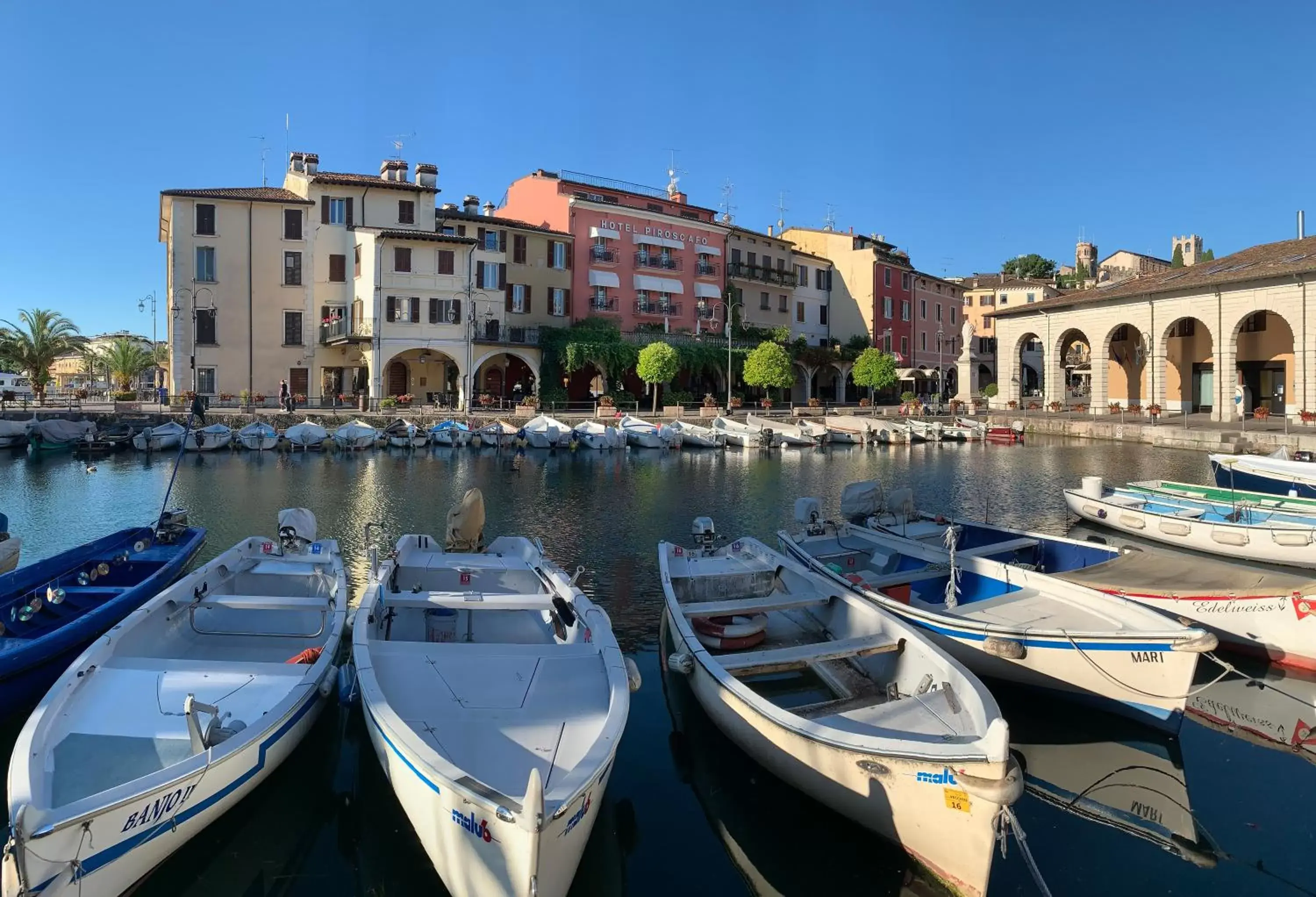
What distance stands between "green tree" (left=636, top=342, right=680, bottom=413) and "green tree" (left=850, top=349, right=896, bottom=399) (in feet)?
57.3

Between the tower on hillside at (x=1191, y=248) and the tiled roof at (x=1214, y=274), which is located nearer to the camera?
the tiled roof at (x=1214, y=274)

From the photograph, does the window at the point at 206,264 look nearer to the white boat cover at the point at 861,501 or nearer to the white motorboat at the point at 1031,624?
the white boat cover at the point at 861,501

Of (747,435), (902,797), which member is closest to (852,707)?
(902,797)

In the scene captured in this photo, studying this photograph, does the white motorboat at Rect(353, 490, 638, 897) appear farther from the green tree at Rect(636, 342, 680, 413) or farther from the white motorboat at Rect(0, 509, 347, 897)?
the green tree at Rect(636, 342, 680, 413)

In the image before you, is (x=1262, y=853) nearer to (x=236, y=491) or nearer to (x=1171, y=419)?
(x=236, y=491)

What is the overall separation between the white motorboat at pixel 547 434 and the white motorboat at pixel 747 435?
8.93 metres

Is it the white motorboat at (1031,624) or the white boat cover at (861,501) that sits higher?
the white boat cover at (861,501)

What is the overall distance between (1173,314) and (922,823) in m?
49.7

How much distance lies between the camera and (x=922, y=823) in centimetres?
595

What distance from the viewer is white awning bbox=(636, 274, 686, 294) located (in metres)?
57.6

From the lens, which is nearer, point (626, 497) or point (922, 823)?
point (922, 823)

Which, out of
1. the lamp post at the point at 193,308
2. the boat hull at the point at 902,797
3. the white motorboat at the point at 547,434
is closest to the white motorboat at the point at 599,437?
the white motorboat at the point at 547,434

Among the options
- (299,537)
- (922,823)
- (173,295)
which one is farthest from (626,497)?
(173,295)

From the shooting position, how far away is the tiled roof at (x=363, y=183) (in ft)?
159
